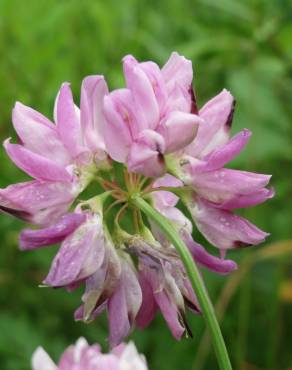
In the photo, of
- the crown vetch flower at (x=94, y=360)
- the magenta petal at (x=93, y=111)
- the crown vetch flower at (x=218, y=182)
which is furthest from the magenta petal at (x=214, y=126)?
the crown vetch flower at (x=94, y=360)

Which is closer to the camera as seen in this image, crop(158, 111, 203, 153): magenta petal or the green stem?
the green stem

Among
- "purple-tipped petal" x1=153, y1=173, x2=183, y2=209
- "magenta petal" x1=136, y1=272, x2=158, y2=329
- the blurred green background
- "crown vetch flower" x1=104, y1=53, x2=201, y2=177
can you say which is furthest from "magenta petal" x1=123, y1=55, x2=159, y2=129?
the blurred green background

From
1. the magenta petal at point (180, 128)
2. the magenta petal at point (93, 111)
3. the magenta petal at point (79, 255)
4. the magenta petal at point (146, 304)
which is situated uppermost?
the magenta petal at point (93, 111)

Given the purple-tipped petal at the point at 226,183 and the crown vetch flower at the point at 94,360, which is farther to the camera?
the purple-tipped petal at the point at 226,183

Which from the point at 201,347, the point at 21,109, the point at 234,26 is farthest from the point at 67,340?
the point at 21,109

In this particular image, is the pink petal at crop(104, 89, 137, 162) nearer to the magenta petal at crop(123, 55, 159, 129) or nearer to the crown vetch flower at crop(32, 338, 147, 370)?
the magenta petal at crop(123, 55, 159, 129)

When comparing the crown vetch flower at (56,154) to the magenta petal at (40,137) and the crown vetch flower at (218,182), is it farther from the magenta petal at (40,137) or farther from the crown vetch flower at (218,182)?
the crown vetch flower at (218,182)

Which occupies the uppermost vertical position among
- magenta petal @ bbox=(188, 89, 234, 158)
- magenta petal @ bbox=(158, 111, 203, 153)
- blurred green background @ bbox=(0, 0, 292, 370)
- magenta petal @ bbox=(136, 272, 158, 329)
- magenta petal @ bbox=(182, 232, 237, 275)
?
magenta petal @ bbox=(158, 111, 203, 153)

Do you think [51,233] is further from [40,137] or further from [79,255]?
[40,137]
